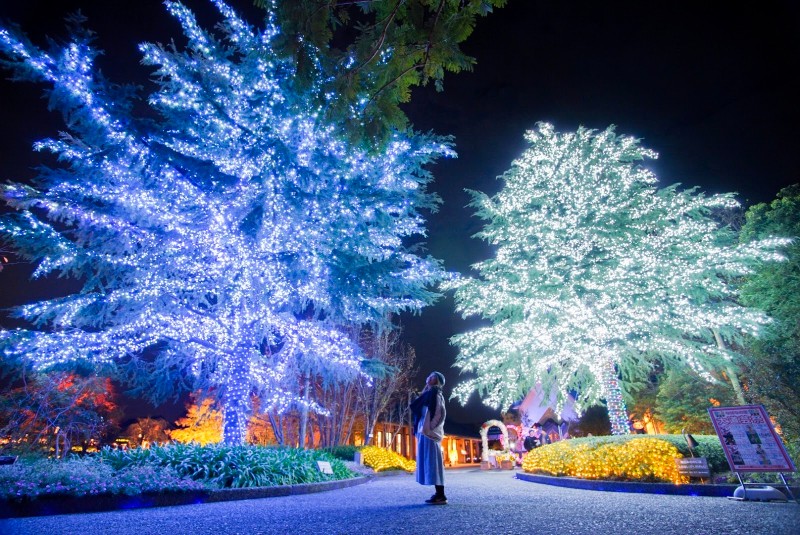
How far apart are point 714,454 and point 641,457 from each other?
1.35 meters

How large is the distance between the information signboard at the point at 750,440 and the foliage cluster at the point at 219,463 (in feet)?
24.0

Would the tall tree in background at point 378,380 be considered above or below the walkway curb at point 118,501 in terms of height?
above

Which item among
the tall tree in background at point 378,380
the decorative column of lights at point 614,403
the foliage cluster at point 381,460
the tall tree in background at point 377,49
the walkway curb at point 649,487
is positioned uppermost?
the tall tree in background at point 378,380

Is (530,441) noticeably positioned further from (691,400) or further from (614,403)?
(614,403)

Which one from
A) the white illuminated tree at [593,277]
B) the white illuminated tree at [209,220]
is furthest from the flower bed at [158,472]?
the white illuminated tree at [593,277]

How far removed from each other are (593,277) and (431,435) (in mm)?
8779

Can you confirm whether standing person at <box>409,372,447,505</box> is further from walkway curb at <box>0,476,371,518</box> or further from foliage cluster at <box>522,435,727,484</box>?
foliage cluster at <box>522,435,727,484</box>

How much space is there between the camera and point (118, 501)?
554 cm

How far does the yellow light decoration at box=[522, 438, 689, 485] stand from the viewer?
7383mm

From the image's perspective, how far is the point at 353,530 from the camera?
3.36m

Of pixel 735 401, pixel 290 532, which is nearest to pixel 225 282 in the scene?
pixel 290 532

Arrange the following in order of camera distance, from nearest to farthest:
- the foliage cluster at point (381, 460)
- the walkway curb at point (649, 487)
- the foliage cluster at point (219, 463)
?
the walkway curb at point (649, 487) < the foliage cluster at point (219, 463) < the foliage cluster at point (381, 460)

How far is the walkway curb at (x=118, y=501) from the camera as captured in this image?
197 inches

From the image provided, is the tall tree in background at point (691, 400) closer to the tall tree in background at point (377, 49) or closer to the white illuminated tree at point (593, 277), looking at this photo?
the white illuminated tree at point (593, 277)
